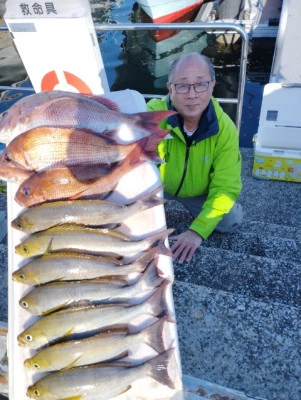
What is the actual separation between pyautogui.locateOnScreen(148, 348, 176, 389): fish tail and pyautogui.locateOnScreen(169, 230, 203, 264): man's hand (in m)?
1.14

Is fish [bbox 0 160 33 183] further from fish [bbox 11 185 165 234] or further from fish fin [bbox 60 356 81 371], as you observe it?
fish fin [bbox 60 356 81 371]

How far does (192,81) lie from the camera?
288 centimetres

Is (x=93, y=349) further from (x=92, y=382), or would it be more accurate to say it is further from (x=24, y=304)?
(x=24, y=304)

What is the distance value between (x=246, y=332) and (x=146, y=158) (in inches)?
53.2

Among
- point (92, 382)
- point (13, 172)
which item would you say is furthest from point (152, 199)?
point (92, 382)

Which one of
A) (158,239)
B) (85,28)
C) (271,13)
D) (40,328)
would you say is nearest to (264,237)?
(158,239)

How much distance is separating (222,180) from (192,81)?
920 millimetres

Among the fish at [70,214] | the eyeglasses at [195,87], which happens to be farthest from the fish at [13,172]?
the eyeglasses at [195,87]

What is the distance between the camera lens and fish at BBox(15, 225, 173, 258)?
209cm

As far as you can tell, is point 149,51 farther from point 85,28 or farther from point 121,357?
point 121,357

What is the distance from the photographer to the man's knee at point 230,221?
3.68 metres

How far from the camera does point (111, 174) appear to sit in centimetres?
225

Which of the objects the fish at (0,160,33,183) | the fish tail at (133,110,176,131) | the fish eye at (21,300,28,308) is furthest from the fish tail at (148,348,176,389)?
the fish tail at (133,110,176,131)

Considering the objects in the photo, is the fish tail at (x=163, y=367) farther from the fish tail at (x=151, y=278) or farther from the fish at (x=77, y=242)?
the fish at (x=77, y=242)
